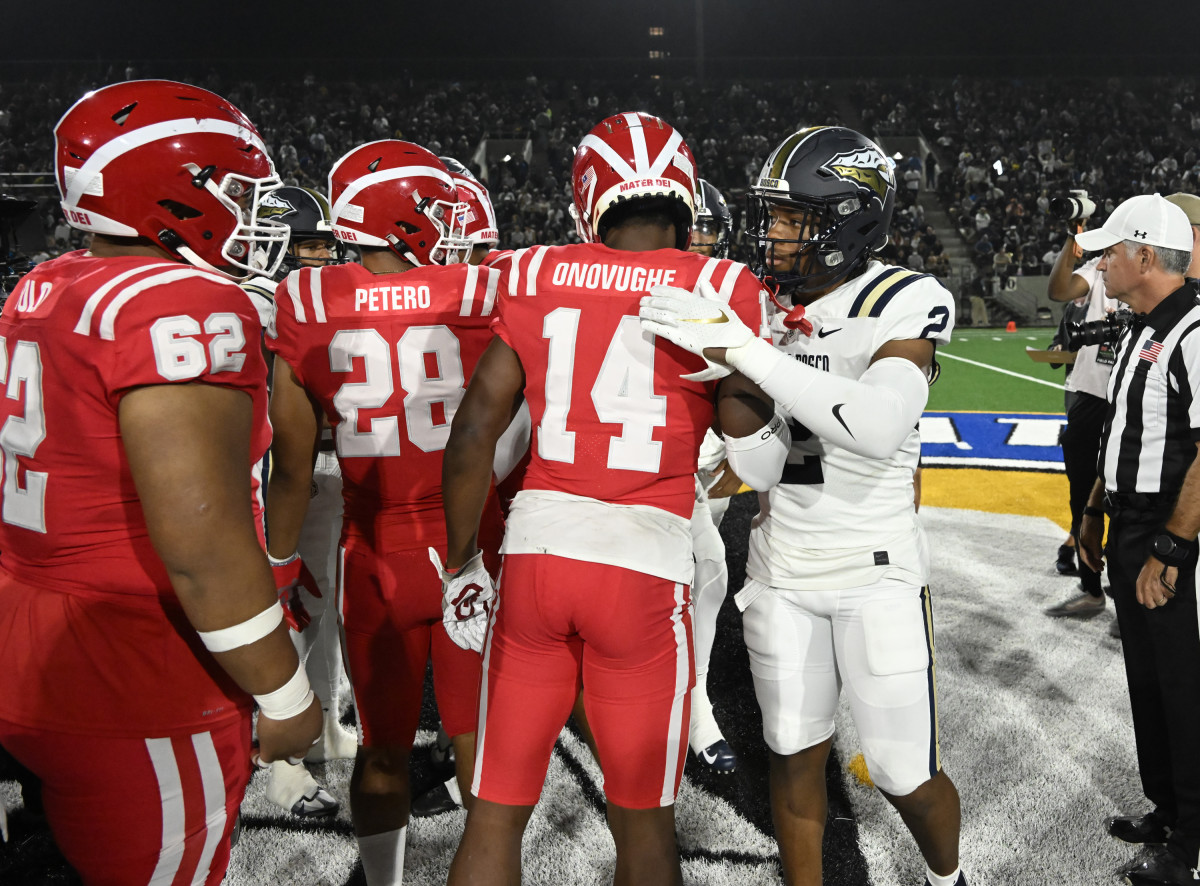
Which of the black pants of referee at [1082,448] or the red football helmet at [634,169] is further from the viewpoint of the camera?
the black pants of referee at [1082,448]

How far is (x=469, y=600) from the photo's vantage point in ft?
7.75

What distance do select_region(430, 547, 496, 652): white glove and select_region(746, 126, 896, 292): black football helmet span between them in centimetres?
124

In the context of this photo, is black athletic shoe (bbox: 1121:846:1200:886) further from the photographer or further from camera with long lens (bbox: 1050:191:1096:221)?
camera with long lens (bbox: 1050:191:1096:221)

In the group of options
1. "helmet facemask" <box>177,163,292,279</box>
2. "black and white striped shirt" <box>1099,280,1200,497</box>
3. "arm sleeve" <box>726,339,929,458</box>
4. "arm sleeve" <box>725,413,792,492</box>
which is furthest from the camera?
"black and white striped shirt" <box>1099,280,1200,497</box>

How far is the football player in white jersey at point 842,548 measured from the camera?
238 centimetres

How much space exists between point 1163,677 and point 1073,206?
110 inches

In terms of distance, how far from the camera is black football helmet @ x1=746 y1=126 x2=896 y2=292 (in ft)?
8.32

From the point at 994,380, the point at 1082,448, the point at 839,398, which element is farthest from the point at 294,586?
the point at 994,380

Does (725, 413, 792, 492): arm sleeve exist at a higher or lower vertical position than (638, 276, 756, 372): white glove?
lower

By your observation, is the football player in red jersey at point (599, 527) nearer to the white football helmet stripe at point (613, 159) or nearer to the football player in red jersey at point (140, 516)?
the white football helmet stripe at point (613, 159)

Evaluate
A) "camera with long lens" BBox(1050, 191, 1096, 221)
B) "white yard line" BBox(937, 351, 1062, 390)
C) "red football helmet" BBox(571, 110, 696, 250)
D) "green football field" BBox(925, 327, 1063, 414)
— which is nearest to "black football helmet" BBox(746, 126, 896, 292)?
"red football helmet" BBox(571, 110, 696, 250)

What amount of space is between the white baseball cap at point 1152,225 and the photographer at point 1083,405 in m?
1.72

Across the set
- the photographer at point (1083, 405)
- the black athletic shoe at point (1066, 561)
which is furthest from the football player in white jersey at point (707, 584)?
the black athletic shoe at point (1066, 561)

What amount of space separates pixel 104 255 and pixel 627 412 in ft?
3.85
